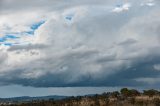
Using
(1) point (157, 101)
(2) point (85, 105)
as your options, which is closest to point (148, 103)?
(1) point (157, 101)

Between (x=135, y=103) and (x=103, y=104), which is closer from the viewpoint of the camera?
(x=135, y=103)

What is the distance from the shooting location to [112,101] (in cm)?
19650

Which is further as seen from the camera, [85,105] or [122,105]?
[85,105]

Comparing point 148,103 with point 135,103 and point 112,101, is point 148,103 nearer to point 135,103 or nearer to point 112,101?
point 135,103

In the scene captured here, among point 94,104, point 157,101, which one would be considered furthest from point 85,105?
point 157,101

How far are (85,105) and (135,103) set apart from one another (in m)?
31.5

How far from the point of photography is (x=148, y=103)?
178 meters

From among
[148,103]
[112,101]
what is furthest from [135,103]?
[112,101]

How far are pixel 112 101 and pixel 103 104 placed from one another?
514cm

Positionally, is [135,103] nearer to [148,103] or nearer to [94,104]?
[148,103]

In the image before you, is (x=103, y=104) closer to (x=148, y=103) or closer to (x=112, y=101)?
(x=112, y=101)

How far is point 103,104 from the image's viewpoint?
19712cm

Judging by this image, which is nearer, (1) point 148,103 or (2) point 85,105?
(1) point 148,103

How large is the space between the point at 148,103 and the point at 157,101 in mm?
4681
